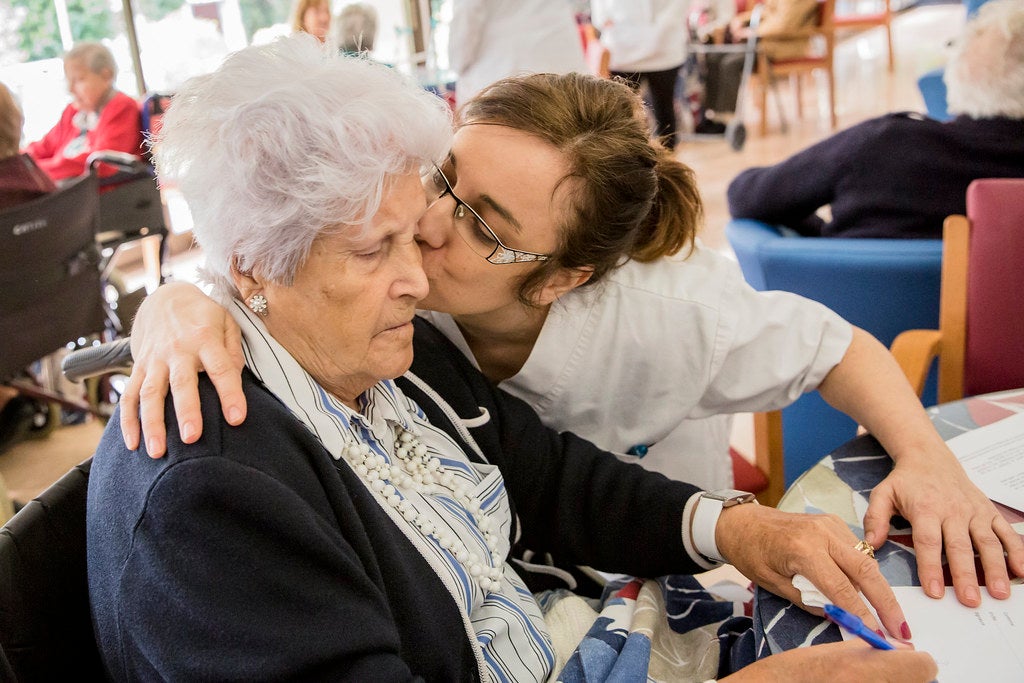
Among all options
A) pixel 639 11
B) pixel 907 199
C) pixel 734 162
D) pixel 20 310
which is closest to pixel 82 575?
pixel 907 199

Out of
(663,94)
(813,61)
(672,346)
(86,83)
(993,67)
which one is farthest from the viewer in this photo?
(813,61)

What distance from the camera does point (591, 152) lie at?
52.6 inches

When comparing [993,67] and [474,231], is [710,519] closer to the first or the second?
[474,231]

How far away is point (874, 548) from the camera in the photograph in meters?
1.15

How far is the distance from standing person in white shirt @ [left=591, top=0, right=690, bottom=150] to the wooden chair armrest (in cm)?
457

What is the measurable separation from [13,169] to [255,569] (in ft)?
9.74

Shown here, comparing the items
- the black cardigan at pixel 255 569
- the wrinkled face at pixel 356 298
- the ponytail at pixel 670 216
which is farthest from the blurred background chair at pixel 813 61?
the black cardigan at pixel 255 569

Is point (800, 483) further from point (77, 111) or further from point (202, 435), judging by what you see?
point (77, 111)

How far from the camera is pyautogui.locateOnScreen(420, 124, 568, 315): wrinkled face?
1.31m

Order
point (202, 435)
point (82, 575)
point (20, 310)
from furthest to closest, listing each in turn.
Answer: point (20, 310), point (82, 575), point (202, 435)

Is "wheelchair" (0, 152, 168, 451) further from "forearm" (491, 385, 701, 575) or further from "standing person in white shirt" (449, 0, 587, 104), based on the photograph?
"forearm" (491, 385, 701, 575)

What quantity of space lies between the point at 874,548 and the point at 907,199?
1.30 meters

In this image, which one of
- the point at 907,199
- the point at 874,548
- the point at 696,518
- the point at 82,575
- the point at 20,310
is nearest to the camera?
the point at 82,575

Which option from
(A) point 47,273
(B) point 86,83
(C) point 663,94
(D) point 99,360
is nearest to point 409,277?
(D) point 99,360
